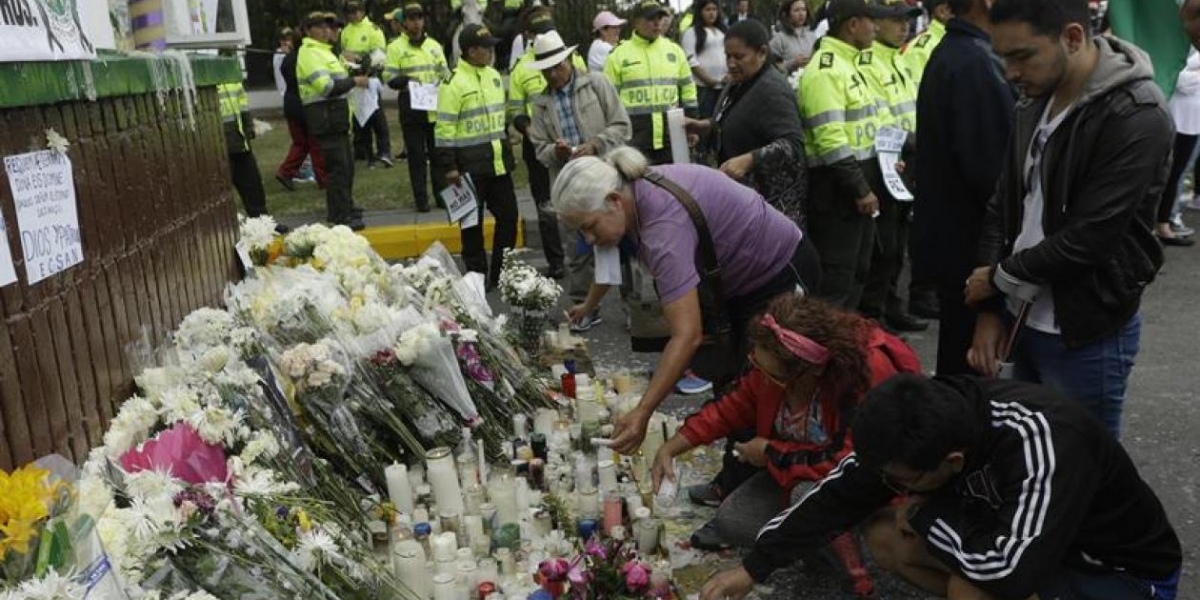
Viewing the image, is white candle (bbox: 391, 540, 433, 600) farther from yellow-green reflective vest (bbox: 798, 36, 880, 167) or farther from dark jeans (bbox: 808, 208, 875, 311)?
yellow-green reflective vest (bbox: 798, 36, 880, 167)

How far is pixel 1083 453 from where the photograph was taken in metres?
2.31

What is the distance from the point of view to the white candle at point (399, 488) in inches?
142

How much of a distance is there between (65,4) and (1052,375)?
3.01m

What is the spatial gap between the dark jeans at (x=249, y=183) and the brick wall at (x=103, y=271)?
393 centimetres

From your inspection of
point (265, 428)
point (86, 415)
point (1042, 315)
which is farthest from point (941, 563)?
point (86, 415)

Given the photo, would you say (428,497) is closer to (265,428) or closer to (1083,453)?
(265,428)

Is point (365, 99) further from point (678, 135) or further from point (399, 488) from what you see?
point (399, 488)

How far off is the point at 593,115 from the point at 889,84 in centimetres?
186

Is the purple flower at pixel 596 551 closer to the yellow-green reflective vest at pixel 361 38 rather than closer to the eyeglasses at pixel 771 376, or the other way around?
the eyeglasses at pixel 771 376

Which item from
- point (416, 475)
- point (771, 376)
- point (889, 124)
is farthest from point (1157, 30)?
point (416, 475)

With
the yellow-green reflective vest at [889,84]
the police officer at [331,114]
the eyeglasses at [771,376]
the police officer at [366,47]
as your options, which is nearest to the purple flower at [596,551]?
the eyeglasses at [771,376]

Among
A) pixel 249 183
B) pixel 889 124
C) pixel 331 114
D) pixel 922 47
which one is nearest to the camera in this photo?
pixel 889 124

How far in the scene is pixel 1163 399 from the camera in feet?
15.5

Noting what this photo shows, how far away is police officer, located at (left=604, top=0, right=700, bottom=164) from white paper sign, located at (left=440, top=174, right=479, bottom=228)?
4.32 feet
